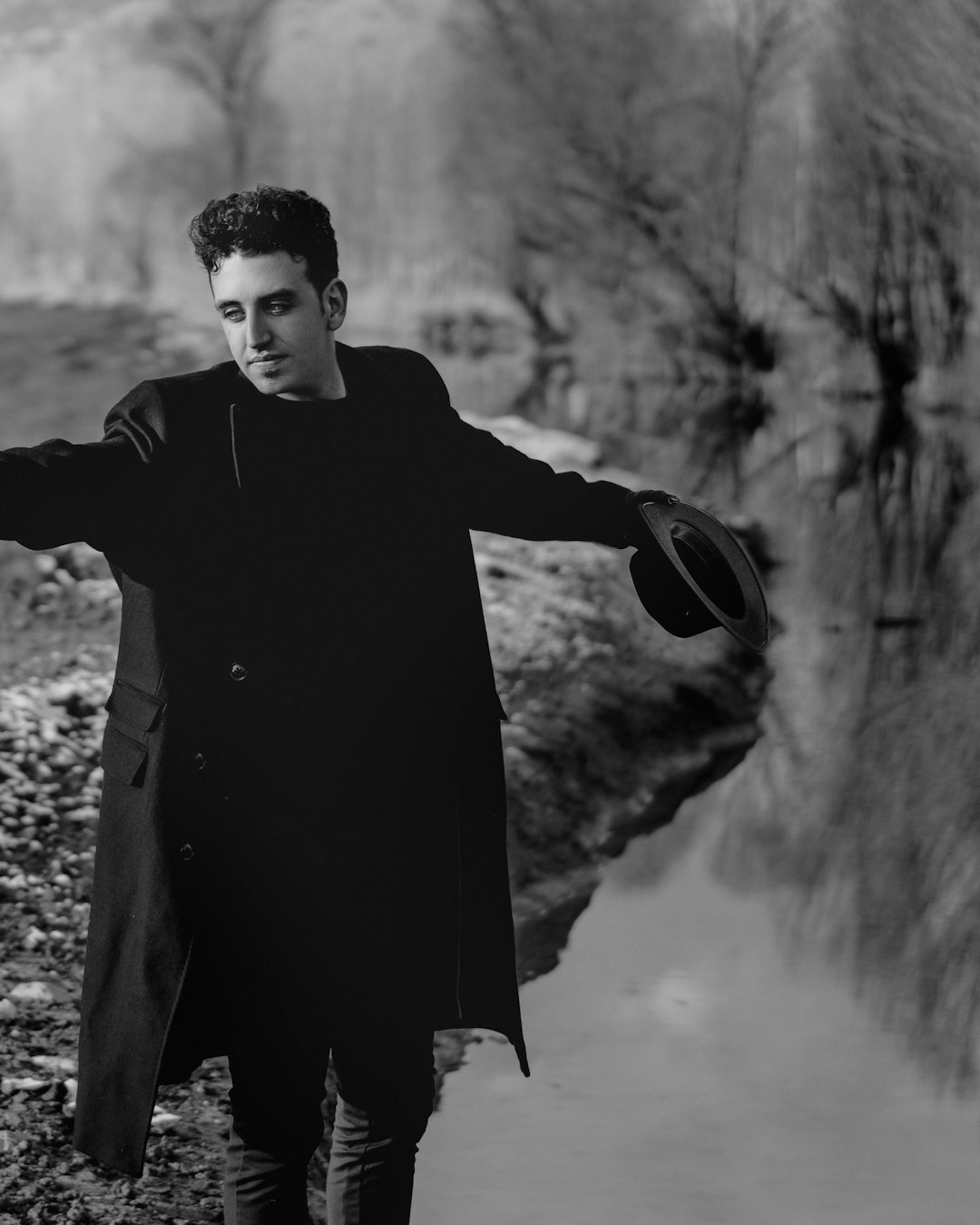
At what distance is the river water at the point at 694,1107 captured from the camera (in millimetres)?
3287

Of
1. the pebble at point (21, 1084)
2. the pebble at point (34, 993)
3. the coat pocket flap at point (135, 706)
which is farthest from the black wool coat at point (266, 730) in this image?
the pebble at point (34, 993)

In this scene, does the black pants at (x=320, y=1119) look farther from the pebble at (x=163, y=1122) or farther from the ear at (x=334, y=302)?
the pebble at (x=163, y=1122)

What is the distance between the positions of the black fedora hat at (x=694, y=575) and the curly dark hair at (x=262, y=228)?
0.58m

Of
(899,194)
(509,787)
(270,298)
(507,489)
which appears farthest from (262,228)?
(899,194)

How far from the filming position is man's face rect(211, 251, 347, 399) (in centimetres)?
231

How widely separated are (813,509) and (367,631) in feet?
39.1

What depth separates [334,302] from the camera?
7.84ft

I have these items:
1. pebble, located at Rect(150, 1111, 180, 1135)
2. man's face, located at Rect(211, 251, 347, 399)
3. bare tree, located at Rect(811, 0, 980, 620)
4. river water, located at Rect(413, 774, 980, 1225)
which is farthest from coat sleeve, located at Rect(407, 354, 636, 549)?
bare tree, located at Rect(811, 0, 980, 620)

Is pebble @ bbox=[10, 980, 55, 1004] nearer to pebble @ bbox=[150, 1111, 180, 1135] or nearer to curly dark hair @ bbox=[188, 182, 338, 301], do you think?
pebble @ bbox=[150, 1111, 180, 1135]

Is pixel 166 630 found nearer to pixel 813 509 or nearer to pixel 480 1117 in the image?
pixel 480 1117

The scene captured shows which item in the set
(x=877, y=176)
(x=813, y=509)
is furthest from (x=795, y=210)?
(x=813, y=509)

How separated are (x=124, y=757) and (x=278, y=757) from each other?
0.63 ft

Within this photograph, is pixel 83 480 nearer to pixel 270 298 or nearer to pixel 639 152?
pixel 270 298

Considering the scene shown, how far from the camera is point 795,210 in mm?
25031
